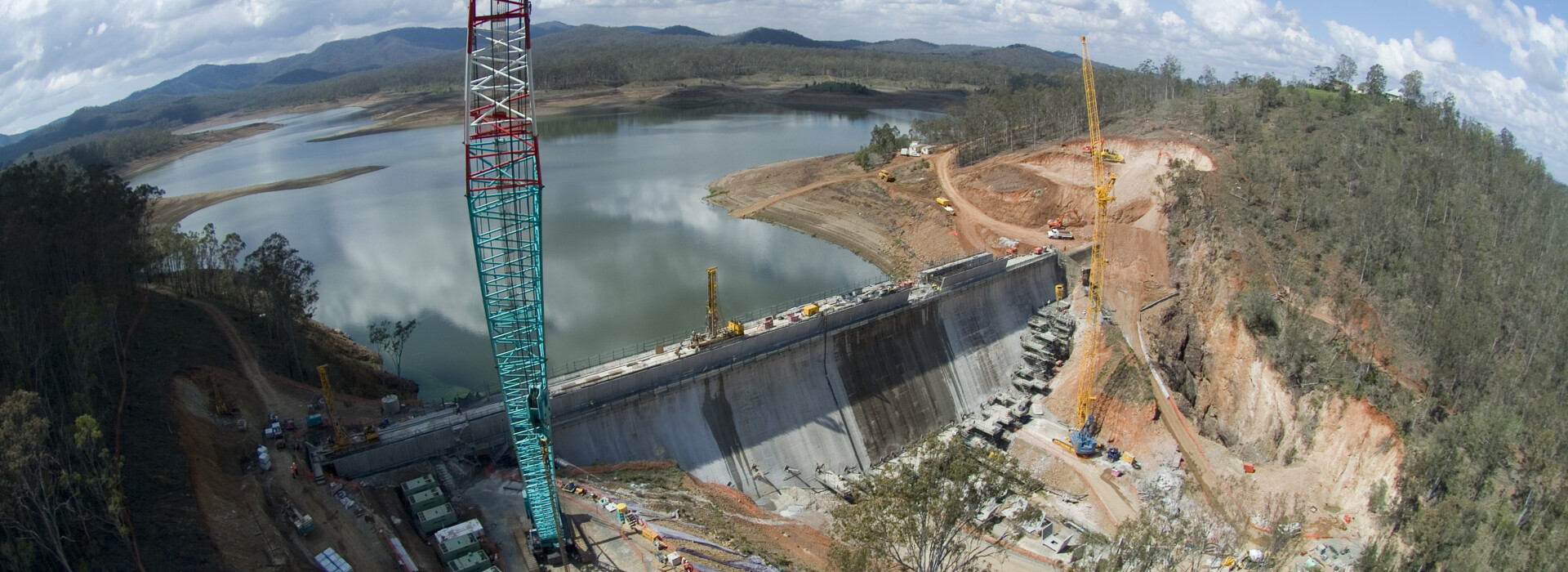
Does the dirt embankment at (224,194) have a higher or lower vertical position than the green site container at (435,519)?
higher

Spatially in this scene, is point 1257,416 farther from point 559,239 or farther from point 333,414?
point 559,239

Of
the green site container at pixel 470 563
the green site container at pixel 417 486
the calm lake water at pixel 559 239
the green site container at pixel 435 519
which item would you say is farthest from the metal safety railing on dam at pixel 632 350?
the green site container at pixel 470 563

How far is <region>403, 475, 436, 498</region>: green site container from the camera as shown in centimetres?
3403

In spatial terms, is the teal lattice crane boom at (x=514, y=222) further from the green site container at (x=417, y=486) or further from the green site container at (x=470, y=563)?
the green site container at (x=417, y=486)

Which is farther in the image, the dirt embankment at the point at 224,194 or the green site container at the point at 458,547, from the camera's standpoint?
the dirt embankment at the point at 224,194

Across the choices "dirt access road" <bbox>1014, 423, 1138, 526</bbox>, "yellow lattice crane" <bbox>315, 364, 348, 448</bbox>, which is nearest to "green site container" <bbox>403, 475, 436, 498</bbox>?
"yellow lattice crane" <bbox>315, 364, 348, 448</bbox>

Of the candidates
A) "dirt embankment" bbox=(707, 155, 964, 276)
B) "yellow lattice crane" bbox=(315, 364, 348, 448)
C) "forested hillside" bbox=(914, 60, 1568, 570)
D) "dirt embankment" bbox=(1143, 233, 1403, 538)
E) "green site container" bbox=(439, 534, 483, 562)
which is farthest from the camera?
"dirt embankment" bbox=(707, 155, 964, 276)

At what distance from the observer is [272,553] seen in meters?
28.0

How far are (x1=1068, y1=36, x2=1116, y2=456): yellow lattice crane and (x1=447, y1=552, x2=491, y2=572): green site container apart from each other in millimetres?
36154

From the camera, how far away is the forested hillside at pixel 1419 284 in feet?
132

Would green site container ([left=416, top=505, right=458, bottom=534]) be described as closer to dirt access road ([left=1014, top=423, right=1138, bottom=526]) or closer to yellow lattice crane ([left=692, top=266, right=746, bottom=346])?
yellow lattice crane ([left=692, top=266, right=746, bottom=346])

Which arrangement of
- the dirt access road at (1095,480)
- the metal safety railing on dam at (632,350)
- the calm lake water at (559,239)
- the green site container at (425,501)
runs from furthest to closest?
the calm lake water at (559,239), the dirt access road at (1095,480), the metal safety railing on dam at (632,350), the green site container at (425,501)

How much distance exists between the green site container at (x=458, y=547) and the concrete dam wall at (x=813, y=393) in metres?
8.79

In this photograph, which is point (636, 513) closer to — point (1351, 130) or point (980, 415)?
point (980, 415)
